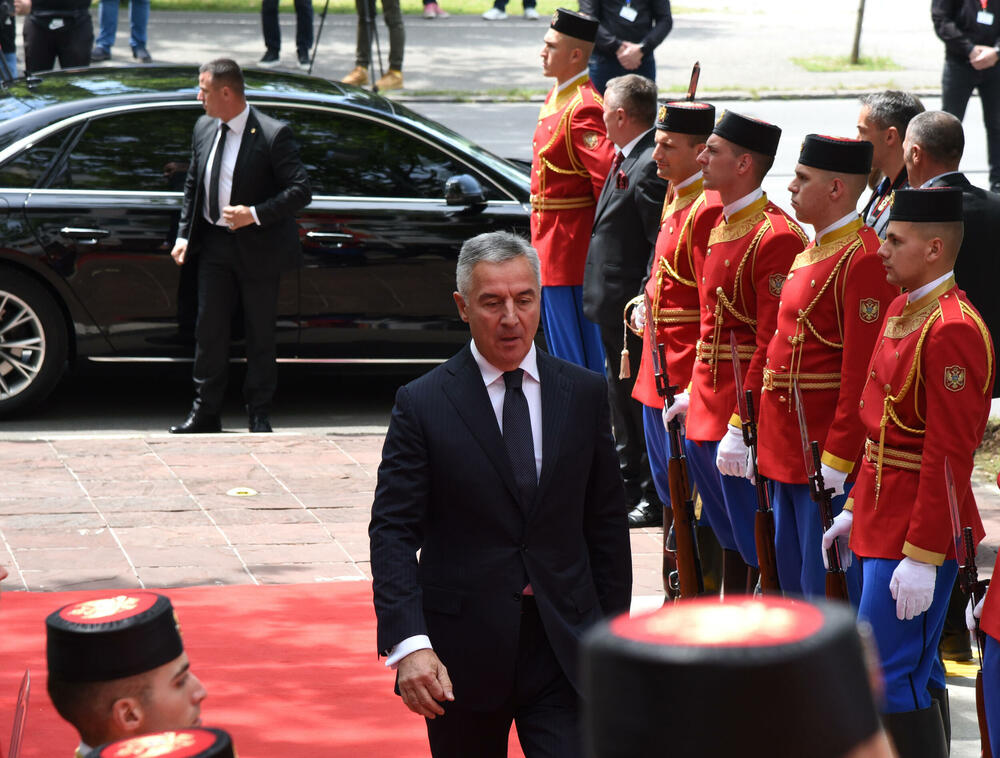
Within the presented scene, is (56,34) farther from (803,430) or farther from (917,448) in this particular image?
(917,448)

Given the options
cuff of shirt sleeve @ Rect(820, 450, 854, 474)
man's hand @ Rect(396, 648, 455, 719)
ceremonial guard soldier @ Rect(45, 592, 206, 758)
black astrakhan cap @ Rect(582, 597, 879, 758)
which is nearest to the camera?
black astrakhan cap @ Rect(582, 597, 879, 758)

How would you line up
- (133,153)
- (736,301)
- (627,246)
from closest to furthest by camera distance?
(736,301) → (627,246) → (133,153)

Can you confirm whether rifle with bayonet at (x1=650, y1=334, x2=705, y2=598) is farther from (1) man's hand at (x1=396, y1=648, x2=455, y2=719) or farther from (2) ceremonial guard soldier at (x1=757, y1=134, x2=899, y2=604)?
(1) man's hand at (x1=396, y1=648, x2=455, y2=719)

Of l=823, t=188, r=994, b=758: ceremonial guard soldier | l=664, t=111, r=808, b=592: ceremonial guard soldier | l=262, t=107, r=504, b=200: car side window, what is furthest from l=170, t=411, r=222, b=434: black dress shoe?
l=823, t=188, r=994, b=758: ceremonial guard soldier

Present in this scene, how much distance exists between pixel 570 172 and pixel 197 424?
8.22 feet

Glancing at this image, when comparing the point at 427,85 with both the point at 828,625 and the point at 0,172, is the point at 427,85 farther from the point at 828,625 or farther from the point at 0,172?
the point at 828,625

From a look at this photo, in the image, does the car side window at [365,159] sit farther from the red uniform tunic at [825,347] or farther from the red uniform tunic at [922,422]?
the red uniform tunic at [922,422]

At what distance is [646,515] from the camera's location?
745cm

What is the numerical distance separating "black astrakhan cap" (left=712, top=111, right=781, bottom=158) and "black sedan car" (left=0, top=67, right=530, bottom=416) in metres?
3.23

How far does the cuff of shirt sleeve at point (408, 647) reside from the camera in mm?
3553

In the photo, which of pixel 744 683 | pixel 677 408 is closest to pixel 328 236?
pixel 677 408

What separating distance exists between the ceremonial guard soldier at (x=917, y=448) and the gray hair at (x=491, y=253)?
3.76 ft

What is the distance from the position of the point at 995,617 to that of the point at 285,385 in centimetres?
679

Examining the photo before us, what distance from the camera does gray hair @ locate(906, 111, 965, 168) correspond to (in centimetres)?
549
